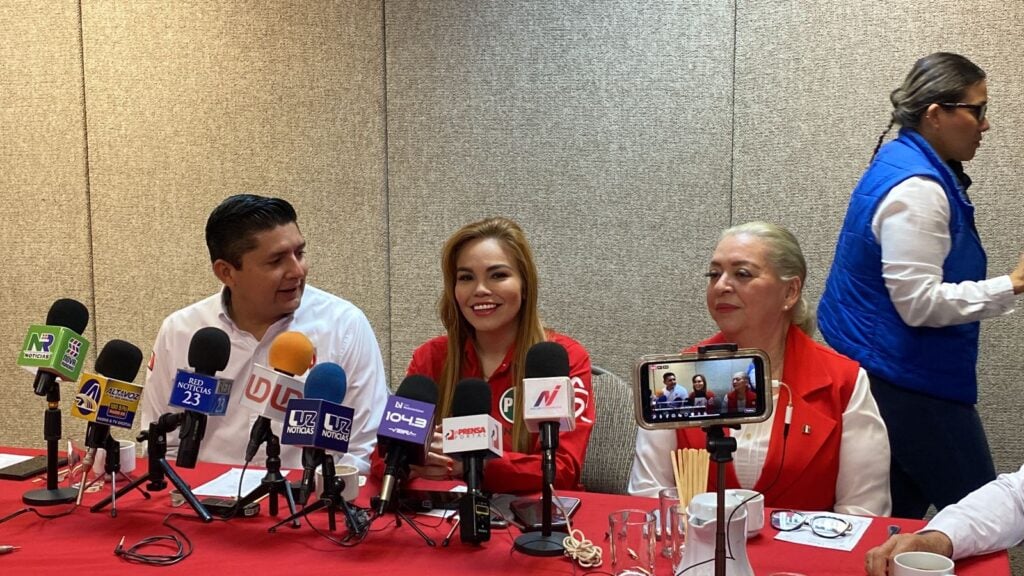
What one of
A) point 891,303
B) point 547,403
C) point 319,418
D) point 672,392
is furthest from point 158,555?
point 891,303

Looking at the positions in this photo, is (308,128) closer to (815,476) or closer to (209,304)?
(209,304)

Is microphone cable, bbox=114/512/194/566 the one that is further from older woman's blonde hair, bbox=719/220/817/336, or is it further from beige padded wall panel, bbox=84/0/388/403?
beige padded wall panel, bbox=84/0/388/403

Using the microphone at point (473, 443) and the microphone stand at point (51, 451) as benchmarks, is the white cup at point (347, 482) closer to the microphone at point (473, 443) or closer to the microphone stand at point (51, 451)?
the microphone at point (473, 443)

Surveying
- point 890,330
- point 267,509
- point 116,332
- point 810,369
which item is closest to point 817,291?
point 890,330

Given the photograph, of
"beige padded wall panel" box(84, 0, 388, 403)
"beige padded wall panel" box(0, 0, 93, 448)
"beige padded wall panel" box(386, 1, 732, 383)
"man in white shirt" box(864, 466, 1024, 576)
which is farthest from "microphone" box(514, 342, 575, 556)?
"beige padded wall panel" box(0, 0, 93, 448)

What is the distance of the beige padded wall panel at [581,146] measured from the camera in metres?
3.39

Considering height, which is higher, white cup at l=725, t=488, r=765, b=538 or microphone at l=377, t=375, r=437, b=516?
microphone at l=377, t=375, r=437, b=516

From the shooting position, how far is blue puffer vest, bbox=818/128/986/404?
2.56 metres

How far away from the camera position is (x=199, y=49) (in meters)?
3.78

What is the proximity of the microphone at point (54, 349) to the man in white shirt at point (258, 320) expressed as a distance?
655 mm

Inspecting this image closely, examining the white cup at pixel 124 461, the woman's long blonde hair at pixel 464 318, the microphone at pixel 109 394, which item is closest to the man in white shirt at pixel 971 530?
the woman's long blonde hair at pixel 464 318

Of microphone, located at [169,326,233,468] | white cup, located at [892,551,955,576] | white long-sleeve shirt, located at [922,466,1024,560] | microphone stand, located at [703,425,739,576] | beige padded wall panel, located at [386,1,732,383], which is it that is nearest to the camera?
microphone stand, located at [703,425,739,576]

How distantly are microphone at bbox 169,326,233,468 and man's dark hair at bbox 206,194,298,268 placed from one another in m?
0.87

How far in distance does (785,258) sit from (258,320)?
4.88 ft
